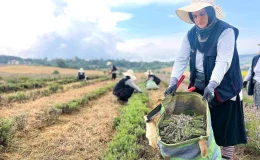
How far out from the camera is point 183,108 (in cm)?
283

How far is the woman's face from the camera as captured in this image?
2.78m

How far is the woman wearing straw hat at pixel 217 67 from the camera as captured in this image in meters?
2.70

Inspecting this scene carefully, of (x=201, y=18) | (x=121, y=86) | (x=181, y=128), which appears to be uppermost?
(x=201, y=18)

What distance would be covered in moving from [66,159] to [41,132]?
6.06 ft

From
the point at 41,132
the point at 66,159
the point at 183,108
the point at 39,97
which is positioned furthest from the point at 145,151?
the point at 39,97

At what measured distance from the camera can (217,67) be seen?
2625mm

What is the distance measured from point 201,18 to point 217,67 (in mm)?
502

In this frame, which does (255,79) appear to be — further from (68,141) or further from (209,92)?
(209,92)

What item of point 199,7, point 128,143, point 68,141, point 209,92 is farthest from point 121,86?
point 209,92

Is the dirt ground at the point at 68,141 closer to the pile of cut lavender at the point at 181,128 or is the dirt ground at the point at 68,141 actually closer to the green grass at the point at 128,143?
the green grass at the point at 128,143

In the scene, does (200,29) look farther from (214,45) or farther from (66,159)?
(66,159)

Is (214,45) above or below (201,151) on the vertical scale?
above

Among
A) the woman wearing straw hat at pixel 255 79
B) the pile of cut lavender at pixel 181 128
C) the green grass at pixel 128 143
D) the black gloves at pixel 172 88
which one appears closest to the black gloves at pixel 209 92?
the pile of cut lavender at pixel 181 128

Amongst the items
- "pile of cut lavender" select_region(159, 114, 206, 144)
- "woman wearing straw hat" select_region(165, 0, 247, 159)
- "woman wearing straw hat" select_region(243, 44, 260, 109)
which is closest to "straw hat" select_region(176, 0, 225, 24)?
"woman wearing straw hat" select_region(165, 0, 247, 159)
